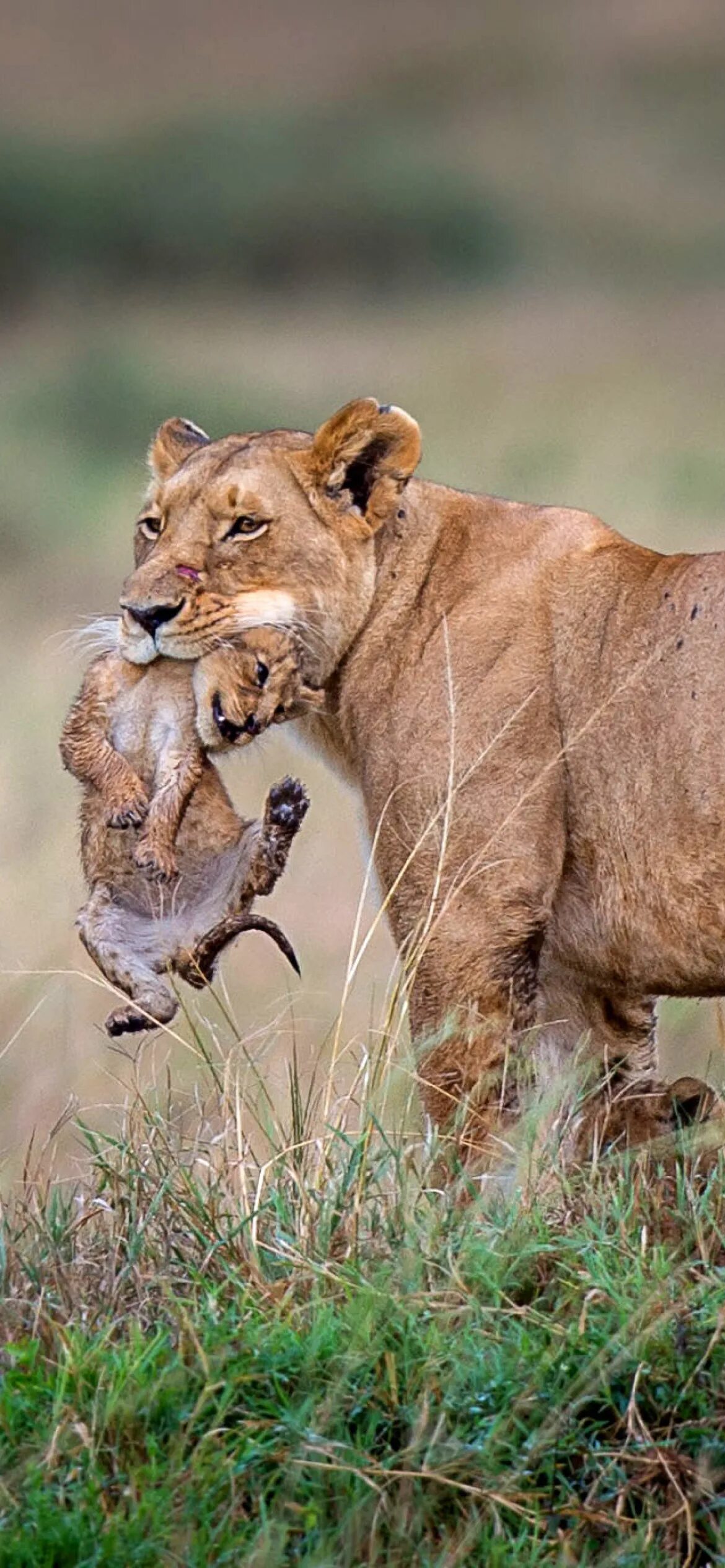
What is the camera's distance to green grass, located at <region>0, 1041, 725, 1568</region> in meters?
3.43

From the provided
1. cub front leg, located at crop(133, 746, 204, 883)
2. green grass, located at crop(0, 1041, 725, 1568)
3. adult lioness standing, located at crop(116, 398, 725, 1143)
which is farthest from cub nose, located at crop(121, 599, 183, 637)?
green grass, located at crop(0, 1041, 725, 1568)

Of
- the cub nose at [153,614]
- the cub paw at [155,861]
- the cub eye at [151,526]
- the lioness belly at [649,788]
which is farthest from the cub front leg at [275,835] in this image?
the cub eye at [151,526]

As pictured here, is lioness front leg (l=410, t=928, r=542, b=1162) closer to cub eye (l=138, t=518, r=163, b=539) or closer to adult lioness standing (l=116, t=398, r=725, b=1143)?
adult lioness standing (l=116, t=398, r=725, b=1143)

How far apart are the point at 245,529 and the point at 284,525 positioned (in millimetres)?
88

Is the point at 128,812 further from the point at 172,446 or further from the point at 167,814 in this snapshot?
the point at 172,446

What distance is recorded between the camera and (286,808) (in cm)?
453

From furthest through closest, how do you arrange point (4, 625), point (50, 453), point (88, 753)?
1. point (50, 453)
2. point (4, 625)
3. point (88, 753)

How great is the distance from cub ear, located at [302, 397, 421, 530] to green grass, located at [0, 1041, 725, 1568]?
1463 millimetres

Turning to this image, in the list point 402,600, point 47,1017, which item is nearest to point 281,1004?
point 47,1017

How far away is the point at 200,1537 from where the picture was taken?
3.32m

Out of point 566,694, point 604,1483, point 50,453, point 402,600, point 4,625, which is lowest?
point 604,1483

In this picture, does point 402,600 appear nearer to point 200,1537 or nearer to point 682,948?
point 682,948

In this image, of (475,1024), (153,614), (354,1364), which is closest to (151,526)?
(153,614)

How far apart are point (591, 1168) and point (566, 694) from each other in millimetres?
1177
